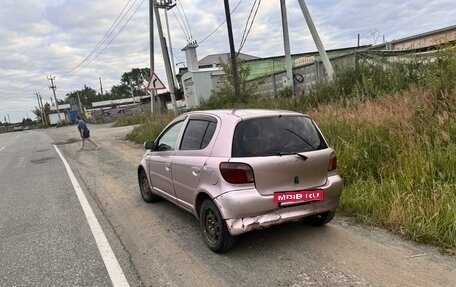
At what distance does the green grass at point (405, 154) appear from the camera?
15.2ft

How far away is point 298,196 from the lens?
4.38 metres

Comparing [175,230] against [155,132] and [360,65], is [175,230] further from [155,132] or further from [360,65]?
[155,132]

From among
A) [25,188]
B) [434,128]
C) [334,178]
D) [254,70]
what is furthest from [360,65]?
[254,70]

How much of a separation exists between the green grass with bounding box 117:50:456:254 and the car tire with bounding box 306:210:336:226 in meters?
0.48

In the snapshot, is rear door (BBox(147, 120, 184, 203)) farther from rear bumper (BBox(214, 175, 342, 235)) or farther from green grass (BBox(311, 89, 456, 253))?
green grass (BBox(311, 89, 456, 253))

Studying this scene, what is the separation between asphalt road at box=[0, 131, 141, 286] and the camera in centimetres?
417

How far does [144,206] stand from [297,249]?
10.4ft

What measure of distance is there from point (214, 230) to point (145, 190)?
282 cm

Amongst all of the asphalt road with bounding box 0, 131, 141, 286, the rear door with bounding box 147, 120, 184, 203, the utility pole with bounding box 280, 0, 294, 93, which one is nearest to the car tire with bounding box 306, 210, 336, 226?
the rear door with bounding box 147, 120, 184, 203

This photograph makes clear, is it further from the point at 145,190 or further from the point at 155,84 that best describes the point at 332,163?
the point at 155,84

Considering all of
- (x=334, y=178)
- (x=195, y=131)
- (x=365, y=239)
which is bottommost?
(x=365, y=239)

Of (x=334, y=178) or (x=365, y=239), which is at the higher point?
(x=334, y=178)

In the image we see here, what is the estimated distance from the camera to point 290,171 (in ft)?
14.2

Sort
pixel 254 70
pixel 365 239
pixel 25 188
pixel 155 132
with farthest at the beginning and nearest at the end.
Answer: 1. pixel 254 70
2. pixel 155 132
3. pixel 25 188
4. pixel 365 239
